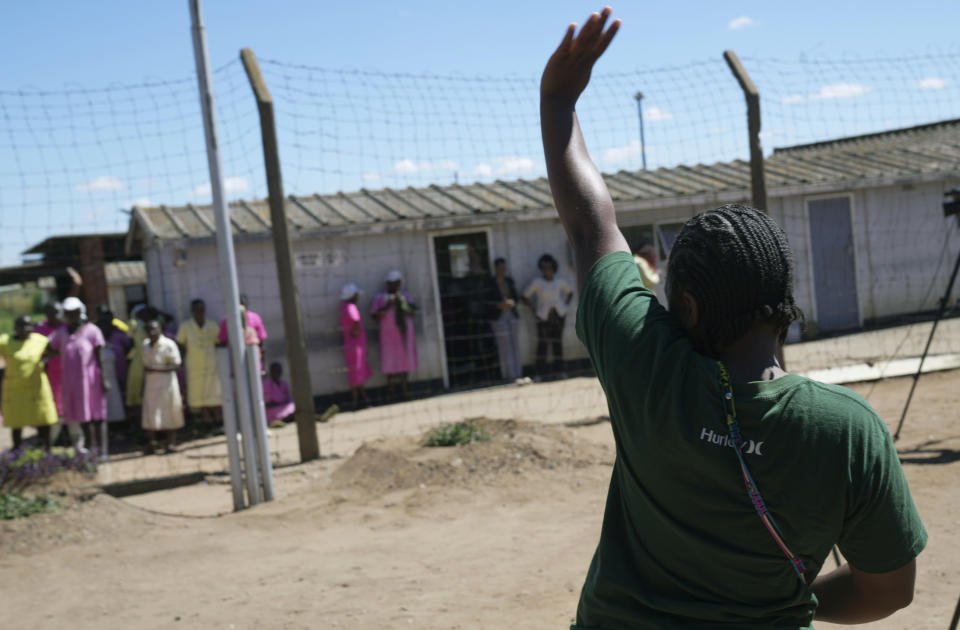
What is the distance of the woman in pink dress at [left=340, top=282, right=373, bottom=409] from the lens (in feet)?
37.8

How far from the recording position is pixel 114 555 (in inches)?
208

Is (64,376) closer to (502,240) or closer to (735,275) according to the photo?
(502,240)

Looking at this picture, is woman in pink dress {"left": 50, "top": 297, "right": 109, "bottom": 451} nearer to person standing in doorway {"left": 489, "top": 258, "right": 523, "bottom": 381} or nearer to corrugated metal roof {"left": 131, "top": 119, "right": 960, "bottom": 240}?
corrugated metal roof {"left": 131, "top": 119, "right": 960, "bottom": 240}

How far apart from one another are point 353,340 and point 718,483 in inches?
416

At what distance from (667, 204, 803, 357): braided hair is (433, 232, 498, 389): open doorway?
36.7 feet

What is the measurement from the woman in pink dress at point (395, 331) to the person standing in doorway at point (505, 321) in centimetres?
131

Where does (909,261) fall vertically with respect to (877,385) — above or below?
above

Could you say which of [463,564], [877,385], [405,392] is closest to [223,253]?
[463,564]

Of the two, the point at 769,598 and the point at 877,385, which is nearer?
the point at 769,598

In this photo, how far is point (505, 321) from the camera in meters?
12.5

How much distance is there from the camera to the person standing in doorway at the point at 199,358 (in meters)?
10.3

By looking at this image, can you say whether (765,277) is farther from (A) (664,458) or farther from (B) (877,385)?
(B) (877,385)

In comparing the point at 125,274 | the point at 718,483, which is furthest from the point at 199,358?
the point at 125,274

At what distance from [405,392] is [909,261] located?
9995 mm
